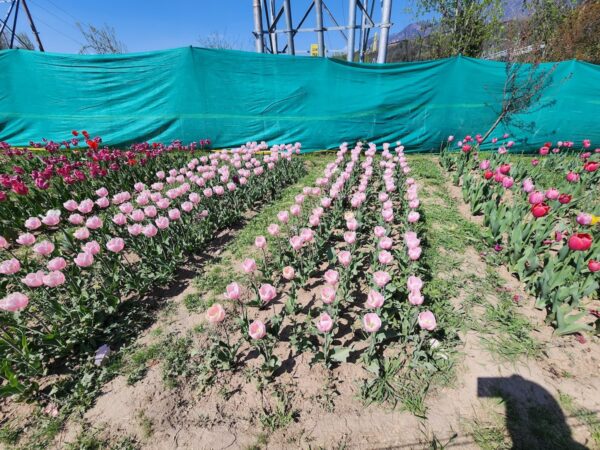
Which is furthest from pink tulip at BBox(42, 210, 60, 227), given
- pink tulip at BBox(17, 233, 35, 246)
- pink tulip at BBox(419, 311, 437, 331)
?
pink tulip at BBox(419, 311, 437, 331)

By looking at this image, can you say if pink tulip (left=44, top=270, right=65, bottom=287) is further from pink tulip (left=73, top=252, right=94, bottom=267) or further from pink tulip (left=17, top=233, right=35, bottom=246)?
pink tulip (left=17, top=233, right=35, bottom=246)

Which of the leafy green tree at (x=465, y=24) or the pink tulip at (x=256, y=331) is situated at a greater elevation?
the leafy green tree at (x=465, y=24)

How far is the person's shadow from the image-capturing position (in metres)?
1.71

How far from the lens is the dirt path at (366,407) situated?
5.90 ft

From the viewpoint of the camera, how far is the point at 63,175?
4.36 m

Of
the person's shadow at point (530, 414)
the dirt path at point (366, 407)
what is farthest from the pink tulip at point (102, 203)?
the person's shadow at point (530, 414)

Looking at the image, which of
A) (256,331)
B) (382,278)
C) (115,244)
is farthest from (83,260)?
(382,278)

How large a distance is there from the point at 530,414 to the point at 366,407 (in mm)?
1099

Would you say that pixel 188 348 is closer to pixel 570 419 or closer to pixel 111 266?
pixel 111 266

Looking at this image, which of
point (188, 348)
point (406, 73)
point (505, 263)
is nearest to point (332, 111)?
point (406, 73)

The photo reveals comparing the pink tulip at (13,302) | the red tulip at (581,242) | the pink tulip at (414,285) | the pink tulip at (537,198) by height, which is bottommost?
the pink tulip at (414,285)

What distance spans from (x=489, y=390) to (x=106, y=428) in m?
2.79

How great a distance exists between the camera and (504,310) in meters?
2.61

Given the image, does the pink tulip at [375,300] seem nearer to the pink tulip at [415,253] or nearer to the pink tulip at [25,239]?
the pink tulip at [415,253]
